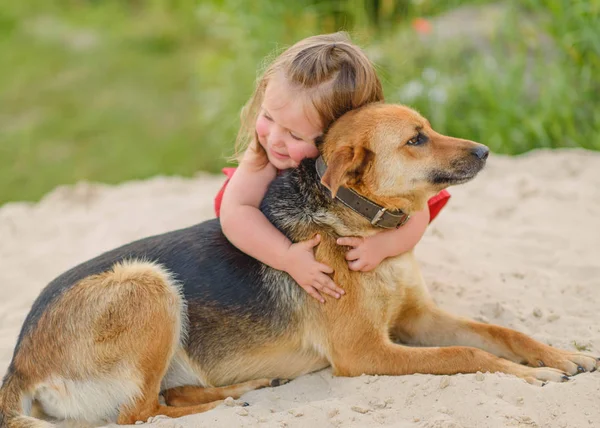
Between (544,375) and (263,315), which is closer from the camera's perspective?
Result: (544,375)

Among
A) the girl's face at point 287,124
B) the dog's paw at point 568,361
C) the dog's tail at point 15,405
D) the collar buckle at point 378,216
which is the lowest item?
the dog's paw at point 568,361

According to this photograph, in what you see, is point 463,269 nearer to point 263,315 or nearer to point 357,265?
point 357,265

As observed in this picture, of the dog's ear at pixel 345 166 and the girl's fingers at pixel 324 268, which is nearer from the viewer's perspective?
the dog's ear at pixel 345 166

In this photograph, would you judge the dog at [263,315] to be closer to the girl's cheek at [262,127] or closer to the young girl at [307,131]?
the young girl at [307,131]

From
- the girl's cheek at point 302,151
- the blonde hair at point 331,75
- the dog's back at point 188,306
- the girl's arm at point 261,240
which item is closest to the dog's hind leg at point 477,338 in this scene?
the girl's arm at point 261,240

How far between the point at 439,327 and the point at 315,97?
1.51 meters

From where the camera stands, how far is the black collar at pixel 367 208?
12.8 feet

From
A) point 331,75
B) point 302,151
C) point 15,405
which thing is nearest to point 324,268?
point 302,151

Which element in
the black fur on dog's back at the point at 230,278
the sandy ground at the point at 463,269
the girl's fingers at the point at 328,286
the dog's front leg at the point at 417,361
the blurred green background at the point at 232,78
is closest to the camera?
the sandy ground at the point at 463,269

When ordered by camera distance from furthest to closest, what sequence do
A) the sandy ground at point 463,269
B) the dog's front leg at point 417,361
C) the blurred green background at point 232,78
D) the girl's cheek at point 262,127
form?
the blurred green background at point 232,78 < the girl's cheek at point 262,127 < the dog's front leg at point 417,361 < the sandy ground at point 463,269

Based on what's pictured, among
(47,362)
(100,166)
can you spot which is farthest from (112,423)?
(100,166)

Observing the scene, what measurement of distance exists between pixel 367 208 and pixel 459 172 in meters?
0.52

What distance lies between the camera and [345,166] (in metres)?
3.68

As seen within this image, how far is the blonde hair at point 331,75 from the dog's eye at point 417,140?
15.8 inches
